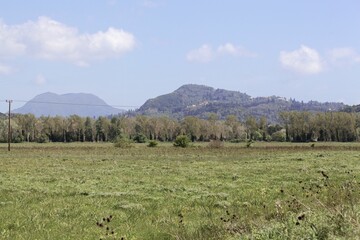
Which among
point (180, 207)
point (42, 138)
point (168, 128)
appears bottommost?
point (180, 207)

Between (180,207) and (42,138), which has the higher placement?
(42,138)

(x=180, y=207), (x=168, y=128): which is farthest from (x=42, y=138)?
(x=180, y=207)

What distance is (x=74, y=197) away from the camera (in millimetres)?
18281

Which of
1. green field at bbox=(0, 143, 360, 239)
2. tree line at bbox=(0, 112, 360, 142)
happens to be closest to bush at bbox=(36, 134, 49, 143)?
tree line at bbox=(0, 112, 360, 142)

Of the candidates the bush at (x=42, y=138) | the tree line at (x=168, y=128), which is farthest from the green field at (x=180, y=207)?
the bush at (x=42, y=138)

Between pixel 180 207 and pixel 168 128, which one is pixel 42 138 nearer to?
pixel 168 128

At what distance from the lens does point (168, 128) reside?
188000mm

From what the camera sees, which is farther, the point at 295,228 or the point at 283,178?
the point at 283,178

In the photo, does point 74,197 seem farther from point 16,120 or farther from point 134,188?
point 16,120

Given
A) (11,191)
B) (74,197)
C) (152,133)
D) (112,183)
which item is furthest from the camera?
(152,133)

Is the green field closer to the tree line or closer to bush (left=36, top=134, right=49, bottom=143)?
the tree line

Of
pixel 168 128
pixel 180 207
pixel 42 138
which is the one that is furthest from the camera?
pixel 168 128

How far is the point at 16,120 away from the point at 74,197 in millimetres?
170962

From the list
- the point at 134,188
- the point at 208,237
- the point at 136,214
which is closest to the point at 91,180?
the point at 134,188
